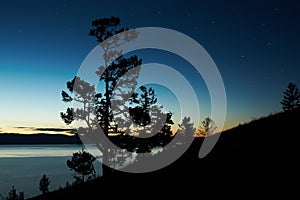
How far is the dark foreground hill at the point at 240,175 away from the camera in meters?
10.0

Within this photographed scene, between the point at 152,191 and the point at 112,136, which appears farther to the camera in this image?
the point at 112,136

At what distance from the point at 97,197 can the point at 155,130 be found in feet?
101

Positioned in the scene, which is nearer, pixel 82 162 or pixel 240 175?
pixel 240 175

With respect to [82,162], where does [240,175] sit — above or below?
below

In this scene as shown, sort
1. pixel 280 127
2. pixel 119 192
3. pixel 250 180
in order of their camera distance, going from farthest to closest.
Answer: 1. pixel 280 127
2. pixel 119 192
3. pixel 250 180

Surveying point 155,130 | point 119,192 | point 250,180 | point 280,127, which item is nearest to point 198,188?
point 250,180

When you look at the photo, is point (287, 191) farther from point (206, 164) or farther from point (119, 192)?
point (119, 192)

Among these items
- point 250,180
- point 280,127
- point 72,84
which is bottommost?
point 250,180

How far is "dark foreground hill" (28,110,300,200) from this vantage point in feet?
32.9

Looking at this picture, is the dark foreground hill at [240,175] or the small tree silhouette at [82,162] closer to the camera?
the dark foreground hill at [240,175]

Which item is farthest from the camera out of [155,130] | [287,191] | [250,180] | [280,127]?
[155,130]

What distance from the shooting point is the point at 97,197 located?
14961mm

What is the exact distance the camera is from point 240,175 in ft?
37.7

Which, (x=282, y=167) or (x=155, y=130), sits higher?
(x=155, y=130)
